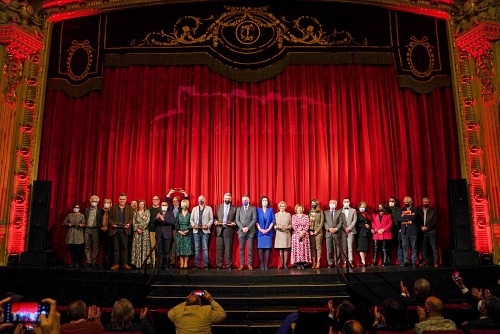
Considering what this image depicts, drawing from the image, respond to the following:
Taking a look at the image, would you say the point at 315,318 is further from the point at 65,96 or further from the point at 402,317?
the point at 65,96

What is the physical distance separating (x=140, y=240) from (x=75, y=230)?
1380mm

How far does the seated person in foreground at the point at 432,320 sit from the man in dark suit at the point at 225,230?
5.90m

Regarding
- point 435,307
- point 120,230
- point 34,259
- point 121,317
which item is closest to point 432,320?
point 435,307

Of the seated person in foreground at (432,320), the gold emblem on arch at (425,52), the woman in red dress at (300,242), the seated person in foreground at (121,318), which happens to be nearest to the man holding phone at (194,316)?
the seated person in foreground at (121,318)

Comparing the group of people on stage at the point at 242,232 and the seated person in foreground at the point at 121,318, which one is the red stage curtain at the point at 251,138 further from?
the seated person in foreground at the point at 121,318

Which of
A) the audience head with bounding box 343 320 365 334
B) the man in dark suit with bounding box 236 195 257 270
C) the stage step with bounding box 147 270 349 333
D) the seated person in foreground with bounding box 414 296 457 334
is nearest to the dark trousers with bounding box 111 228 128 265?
the stage step with bounding box 147 270 349 333

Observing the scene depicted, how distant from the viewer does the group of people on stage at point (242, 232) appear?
31.3ft

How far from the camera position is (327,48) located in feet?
36.7

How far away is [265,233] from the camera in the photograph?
9570 millimetres

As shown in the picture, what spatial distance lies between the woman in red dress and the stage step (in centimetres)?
162

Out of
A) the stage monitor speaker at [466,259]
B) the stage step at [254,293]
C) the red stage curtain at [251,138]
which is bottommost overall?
the stage step at [254,293]

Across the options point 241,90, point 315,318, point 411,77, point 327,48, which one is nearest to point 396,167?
point 411,77

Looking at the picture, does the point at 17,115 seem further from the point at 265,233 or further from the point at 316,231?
the point at 316,231

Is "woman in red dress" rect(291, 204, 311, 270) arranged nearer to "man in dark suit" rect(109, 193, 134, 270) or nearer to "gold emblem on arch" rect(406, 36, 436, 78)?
"man in dark suit" rect(109, 193, 134, 270)
